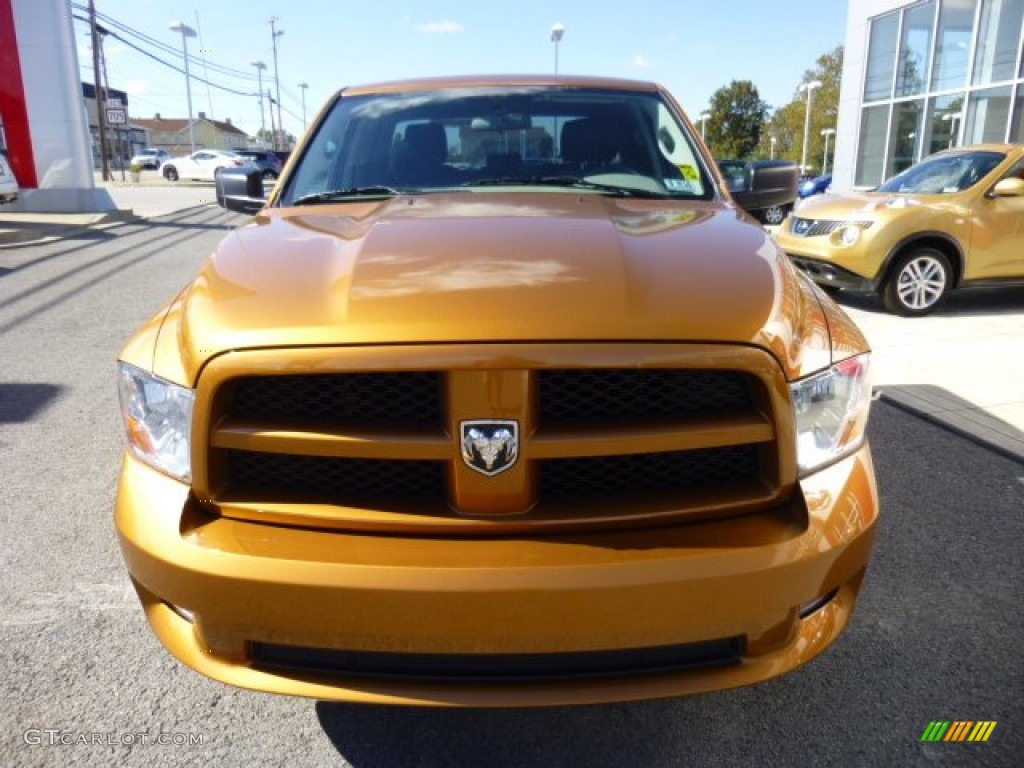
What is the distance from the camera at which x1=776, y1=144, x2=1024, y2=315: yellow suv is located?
7.27 metres

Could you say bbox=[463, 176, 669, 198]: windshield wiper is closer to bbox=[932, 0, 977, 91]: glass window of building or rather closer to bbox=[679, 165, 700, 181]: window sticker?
bbox=[679, 165, 700, 181]: window sticker

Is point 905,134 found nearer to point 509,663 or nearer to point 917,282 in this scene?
point 917,282

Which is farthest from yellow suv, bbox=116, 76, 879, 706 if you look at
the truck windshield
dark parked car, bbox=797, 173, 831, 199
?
dark parked car, bbox=797, 173, 831, 199

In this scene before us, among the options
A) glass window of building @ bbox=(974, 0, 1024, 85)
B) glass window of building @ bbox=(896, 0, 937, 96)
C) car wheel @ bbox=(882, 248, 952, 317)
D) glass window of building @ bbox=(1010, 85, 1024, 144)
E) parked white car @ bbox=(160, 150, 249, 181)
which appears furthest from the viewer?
parked white car @ bbox=(160, 150, 249, 181)

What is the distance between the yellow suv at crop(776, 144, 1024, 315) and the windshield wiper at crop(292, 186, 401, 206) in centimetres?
586

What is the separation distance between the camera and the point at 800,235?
7.96m

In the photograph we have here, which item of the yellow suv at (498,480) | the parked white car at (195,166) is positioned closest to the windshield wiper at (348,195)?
the yellow suv at (498,480)

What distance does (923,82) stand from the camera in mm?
16531

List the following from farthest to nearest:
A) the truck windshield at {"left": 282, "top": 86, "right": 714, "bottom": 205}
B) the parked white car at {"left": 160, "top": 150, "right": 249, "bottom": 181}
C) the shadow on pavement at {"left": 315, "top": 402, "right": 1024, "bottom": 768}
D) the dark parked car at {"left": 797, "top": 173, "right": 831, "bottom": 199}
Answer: the parked white car at {"left": 160, "top": 150, "right": 249, "bottom": 181}
the dark parked car at {"left": 797, "top": 173, "right": 831, "bottom": 199}
the truck windshield at {"left": 282, "top": 86, "right": 714, "bottom": 205}
the shadow on pavement at {"left": 315, "top": 402, "right": 1024, "bottom": 768}

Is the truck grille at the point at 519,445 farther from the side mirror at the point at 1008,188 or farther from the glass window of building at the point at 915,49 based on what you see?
the glass window of building at the point at 915,49

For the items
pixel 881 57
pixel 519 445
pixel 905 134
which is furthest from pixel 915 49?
pixel 519 445

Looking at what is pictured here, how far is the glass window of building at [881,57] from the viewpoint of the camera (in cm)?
1750

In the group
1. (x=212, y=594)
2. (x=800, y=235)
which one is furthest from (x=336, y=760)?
(x=800, y=235)

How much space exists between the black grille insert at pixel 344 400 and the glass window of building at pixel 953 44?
679 inches
